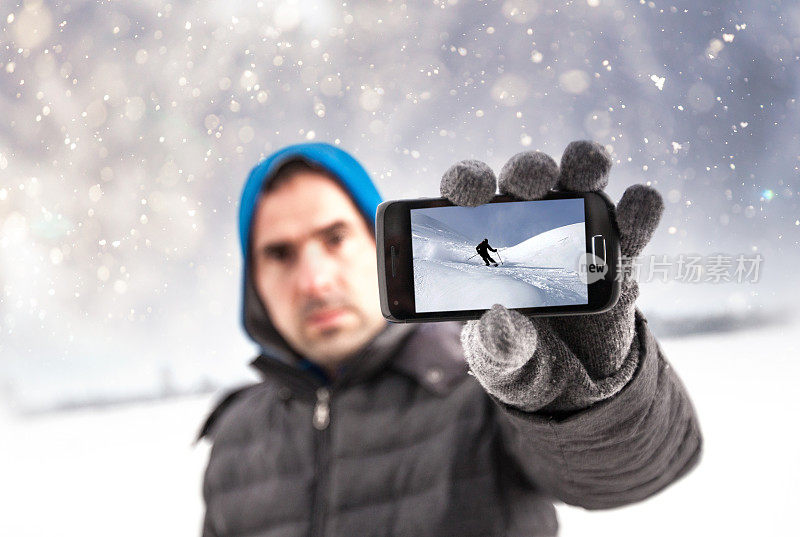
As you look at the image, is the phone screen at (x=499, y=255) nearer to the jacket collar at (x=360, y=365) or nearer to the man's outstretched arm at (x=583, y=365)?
the man's outstretched arm at (x=583, y=365)

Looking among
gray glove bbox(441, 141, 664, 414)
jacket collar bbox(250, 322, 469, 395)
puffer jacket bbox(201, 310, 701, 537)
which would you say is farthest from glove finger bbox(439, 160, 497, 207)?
jacket collar bbox(250, 322, 469, 395)

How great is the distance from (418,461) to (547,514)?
16cm

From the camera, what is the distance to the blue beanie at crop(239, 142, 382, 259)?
0.75 metres

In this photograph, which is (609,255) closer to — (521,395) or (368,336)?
(521,395)

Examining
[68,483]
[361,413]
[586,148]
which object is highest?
[586,148]

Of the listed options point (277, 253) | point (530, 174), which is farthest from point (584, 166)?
point (277, 253)

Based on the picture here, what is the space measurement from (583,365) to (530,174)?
0.14 metres

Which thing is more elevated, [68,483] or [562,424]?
[562,424]

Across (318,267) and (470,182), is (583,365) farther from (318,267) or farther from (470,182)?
(318,267)

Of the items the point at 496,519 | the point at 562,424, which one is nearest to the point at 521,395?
the point at 562,424

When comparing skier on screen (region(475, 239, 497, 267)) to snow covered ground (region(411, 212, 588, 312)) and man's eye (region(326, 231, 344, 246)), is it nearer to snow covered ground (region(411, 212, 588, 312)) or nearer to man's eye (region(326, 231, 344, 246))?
snow covered ground (region(411, 212, 588, 312))

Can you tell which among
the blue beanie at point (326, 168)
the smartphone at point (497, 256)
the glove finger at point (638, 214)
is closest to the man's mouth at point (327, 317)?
the blue beanie at point (326, 168)

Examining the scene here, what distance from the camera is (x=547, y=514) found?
2.07 feet

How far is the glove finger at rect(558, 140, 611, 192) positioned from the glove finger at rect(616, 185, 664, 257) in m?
0.02
